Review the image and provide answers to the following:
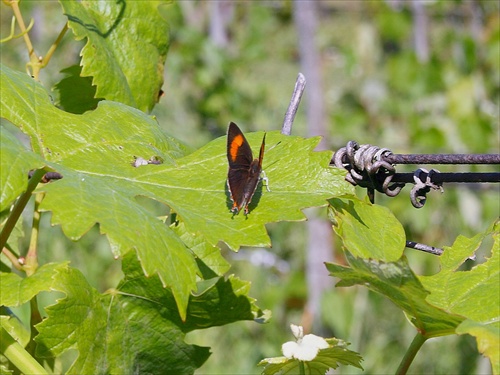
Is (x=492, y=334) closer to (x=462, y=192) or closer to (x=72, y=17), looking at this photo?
(x=72, y=17)

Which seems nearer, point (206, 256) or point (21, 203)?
point (21, 203)

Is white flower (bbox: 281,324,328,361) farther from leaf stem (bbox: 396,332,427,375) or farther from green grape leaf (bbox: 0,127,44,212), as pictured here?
green grape leaf (bbox: 0,127,44,212)

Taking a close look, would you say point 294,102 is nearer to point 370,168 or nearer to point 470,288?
point 370,168

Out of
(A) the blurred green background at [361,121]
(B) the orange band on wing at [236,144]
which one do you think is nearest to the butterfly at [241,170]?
(B) the orange band on wing at [236,144]

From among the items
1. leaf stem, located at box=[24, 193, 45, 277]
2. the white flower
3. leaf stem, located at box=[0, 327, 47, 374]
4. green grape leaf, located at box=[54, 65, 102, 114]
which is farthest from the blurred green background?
the white flower

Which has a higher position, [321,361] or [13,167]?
[13,167]

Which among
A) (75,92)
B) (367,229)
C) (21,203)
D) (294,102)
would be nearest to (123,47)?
(75,92)
